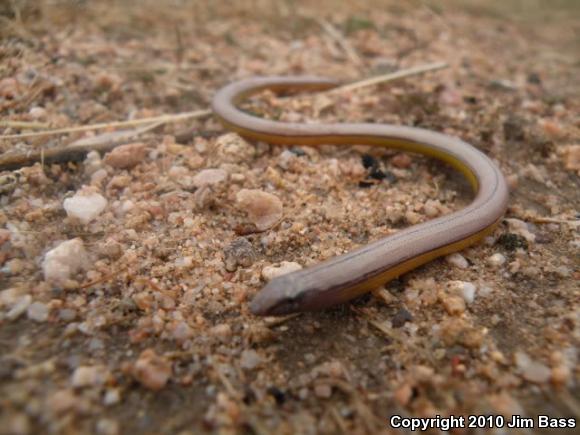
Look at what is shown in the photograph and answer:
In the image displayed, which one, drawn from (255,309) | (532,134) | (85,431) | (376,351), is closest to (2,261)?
(85,431)

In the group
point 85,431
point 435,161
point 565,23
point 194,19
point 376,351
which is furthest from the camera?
point 565,23

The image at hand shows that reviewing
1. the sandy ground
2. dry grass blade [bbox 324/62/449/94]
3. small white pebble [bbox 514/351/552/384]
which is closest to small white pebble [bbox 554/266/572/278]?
the sandy ground

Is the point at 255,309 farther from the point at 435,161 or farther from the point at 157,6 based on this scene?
the point at 157,6

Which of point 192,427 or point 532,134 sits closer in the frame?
point 192,427

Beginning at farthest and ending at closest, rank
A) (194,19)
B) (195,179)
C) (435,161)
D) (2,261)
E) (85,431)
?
(194,19) → (435,161) → (195,179) → (2,261) → (85,431)

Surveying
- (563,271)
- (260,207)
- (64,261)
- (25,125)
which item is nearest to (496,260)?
(563,271)

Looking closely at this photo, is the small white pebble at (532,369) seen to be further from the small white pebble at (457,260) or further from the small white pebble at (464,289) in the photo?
the small white pebble at (457,260)
